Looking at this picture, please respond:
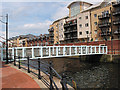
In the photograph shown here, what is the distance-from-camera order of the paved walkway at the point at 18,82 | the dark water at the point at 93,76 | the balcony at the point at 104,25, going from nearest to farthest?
the paved walkway at the point at 18,82 < the dark water at the point at 93,76 < the balcony at the point at 104,25

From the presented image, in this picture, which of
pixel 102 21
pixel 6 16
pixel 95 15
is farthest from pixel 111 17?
pixel 6 16

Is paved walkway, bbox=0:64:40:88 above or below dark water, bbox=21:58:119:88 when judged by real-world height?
above

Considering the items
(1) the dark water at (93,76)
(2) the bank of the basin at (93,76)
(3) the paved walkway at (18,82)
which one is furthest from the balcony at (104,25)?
(3) the paved walkway at (18,82)

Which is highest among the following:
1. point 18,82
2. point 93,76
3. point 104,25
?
point 104,25

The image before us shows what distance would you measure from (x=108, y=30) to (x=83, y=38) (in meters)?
9.80

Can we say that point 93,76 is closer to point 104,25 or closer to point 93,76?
point 93,76

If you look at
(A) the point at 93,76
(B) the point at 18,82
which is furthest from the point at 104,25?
(B) the point at 18,82

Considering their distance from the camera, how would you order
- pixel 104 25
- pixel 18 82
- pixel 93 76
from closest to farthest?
pixel 18 82
pixel 93 76
pixel 104 25

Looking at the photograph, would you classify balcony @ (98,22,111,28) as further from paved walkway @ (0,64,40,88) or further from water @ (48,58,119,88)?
paved walkway @ (0,64,40,88)

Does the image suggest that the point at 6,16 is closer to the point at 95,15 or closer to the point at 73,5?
the point at 95,15

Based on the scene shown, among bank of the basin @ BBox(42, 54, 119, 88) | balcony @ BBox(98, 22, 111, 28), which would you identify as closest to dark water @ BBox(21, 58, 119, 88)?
bank of the basin @ BBox(42, 54, 119, 88)

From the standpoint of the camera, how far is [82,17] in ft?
133

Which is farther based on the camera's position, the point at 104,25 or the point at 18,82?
the point at 104,25

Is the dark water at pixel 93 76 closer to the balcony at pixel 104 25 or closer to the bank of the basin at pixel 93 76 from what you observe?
the bank of the basin at pixel 93 76
